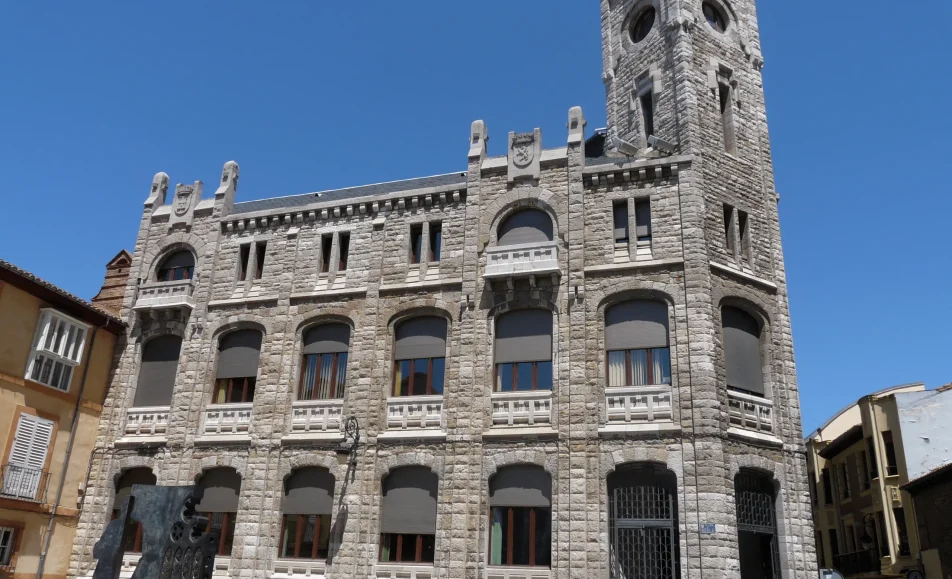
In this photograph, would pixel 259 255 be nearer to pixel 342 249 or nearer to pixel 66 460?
pixel 342 249

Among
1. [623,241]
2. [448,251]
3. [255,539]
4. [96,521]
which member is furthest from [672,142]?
[96,521]

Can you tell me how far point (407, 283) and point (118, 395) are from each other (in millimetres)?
10820

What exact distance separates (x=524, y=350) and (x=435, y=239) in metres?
5.07

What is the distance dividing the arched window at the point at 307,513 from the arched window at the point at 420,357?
3472 mm

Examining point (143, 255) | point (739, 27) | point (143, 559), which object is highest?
point (739, 27)

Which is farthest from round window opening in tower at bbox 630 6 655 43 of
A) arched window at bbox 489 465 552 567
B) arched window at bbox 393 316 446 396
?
arched window at bbox 489 465 552 567

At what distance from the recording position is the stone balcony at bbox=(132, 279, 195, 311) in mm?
25969

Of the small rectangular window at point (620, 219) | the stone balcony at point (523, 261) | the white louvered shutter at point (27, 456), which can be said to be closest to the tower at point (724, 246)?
the small rectangular window at point (620, 219)

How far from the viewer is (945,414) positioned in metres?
31.8

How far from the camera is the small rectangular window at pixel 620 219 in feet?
74.2

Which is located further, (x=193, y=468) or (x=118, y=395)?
(x=118, y=395)

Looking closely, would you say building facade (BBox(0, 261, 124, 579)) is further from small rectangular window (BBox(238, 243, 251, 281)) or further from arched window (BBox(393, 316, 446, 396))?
arched window (BBox(393, 316, 446, 396))

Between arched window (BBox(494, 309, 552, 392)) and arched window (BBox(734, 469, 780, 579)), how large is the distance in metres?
5.80

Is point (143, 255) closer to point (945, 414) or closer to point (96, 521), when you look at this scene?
point (96, 521)
